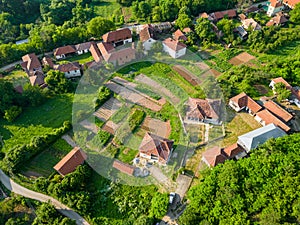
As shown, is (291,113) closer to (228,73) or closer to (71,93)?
(228,73)

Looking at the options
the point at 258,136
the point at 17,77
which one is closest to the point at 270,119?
the point at 258,136

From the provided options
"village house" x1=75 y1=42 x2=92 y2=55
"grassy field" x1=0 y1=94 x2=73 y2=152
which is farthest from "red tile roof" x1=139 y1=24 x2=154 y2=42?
"grassy field" x1=0 y1=94 x2=73 y2=152

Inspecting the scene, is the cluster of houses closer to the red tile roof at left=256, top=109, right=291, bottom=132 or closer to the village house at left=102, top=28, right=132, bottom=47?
the red tile roof at left=256, top=109, right=291, bottom=132

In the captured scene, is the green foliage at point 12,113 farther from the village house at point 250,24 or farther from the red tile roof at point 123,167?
the village house at point 250,24

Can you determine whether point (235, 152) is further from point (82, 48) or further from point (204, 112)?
point (82, 48)

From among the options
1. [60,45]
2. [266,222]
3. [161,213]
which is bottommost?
[161,213]

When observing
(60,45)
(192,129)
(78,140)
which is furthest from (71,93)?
(192,129)

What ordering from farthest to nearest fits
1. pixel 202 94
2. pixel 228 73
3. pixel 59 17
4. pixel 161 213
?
pixel 59 17, pixel 228 73, pixel 202 94, pixel 161 213
